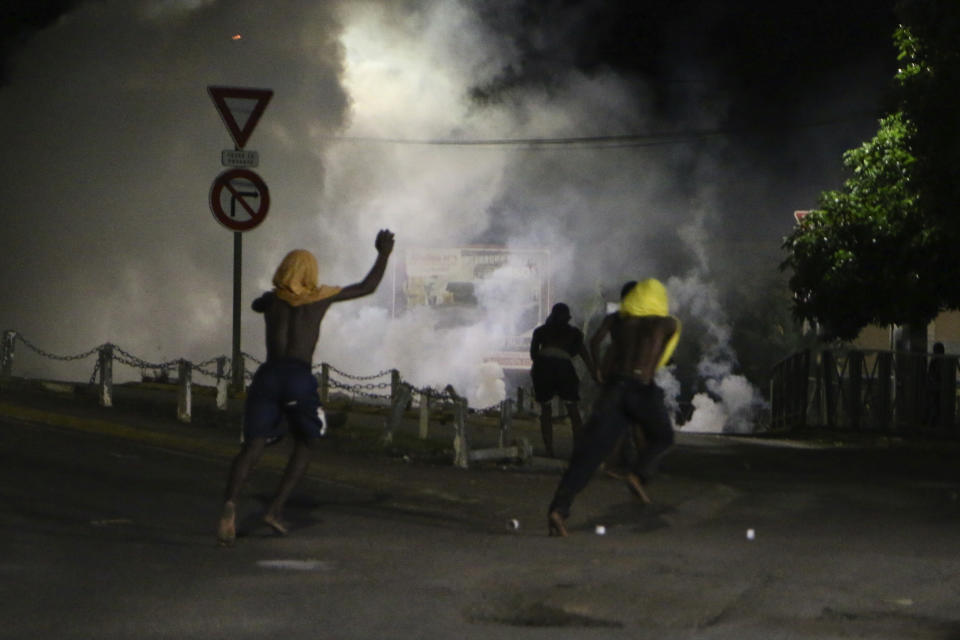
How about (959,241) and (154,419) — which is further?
(959,241)

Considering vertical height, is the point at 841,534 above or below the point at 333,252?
below

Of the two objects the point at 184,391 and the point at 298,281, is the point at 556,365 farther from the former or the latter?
the point at 298,281

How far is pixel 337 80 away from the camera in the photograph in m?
36.8

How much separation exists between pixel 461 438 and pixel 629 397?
4.03 m

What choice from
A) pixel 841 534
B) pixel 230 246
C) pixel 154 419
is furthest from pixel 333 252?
pixel 841 534

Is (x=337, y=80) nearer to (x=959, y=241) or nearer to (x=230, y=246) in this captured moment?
(x=230, y=246)

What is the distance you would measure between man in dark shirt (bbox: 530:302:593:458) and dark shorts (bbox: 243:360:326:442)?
218 inches

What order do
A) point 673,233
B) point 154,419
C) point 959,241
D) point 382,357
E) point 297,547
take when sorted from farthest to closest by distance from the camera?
point 673,233 < point 382,357 < point 959,241 < point 154,419 < point 297,547

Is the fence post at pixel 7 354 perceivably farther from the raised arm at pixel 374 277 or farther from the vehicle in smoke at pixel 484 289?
the vehicle in smoke at pixel 484 289

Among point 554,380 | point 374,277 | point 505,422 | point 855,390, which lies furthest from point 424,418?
point 855,390

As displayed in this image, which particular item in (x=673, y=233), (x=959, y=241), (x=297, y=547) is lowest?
(x=297, y=547)

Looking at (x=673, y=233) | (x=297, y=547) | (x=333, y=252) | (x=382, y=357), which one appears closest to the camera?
(x=297, y=547)

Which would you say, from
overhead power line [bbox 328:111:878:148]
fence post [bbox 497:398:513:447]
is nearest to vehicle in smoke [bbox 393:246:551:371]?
overhead power line [bbox 328:111:878:148]

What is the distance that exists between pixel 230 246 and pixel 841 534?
28.4m
